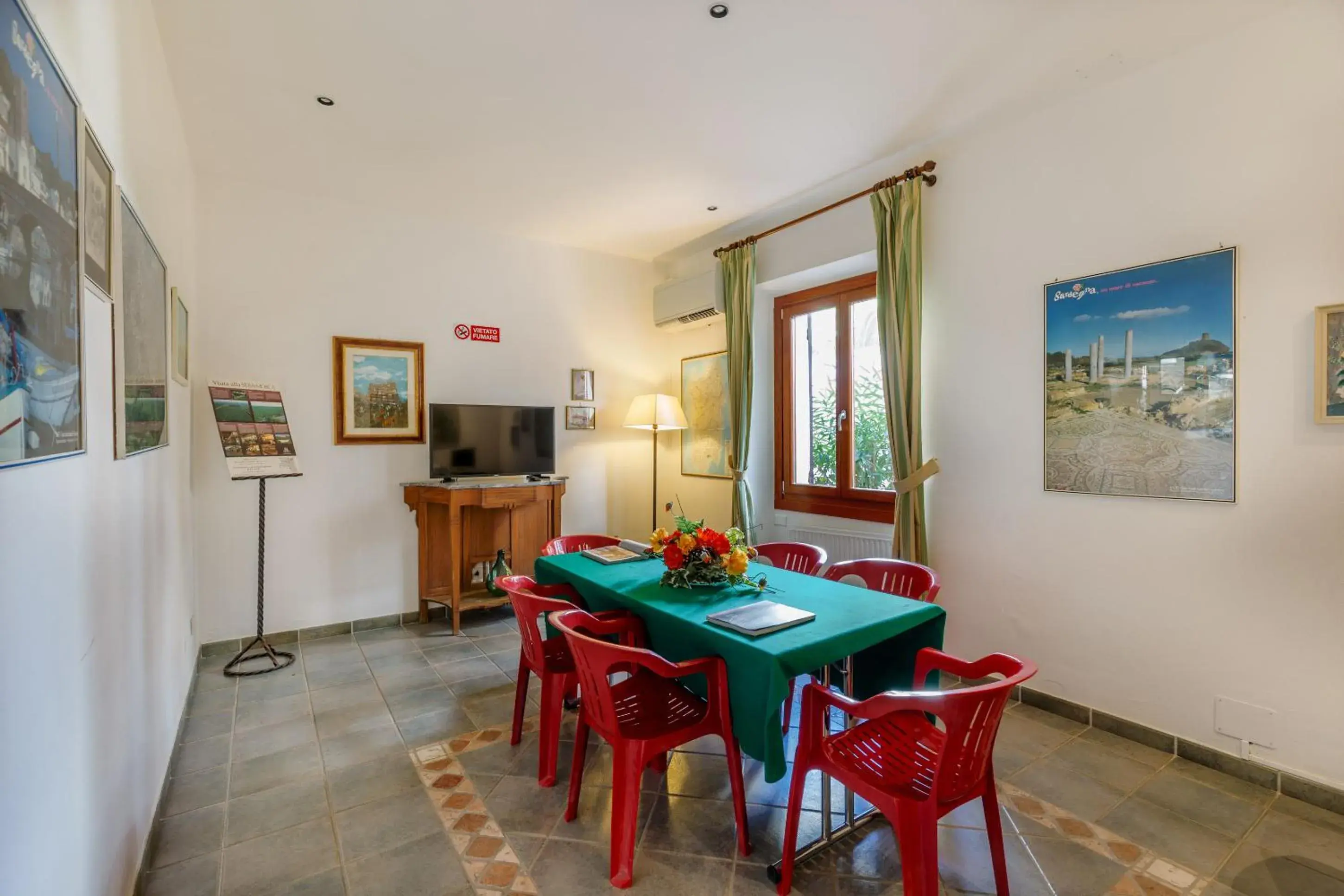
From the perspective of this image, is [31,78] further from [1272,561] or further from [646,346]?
[646,346]

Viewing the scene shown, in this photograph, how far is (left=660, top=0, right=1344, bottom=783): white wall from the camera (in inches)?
90.2

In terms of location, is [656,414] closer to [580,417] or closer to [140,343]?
[580,417]

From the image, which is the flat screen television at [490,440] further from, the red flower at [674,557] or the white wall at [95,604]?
the red flower at [674,557]

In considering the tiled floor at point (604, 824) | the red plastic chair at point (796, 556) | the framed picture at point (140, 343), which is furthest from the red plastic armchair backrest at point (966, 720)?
the framed picture at point (140, 343)

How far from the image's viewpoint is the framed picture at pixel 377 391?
4.25m

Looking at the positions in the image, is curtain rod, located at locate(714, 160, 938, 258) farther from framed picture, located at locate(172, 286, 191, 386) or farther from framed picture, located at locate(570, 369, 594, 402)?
framed picture, located at locate(172, 286, 191, 386)

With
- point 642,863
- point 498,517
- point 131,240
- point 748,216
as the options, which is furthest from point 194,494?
point 748,216

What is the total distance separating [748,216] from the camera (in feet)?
15.1

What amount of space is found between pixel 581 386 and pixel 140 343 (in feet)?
11.1

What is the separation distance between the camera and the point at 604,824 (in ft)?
7.11

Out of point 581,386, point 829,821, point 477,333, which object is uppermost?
point 477,333

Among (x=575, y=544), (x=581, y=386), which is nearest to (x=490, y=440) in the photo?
(x=581, y=386)

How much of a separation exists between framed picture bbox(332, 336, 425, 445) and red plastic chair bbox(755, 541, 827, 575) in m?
2.79

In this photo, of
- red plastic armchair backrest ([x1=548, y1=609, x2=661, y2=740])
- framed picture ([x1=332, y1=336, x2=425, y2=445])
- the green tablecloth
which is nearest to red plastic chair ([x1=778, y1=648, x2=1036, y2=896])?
the green tablecloth
